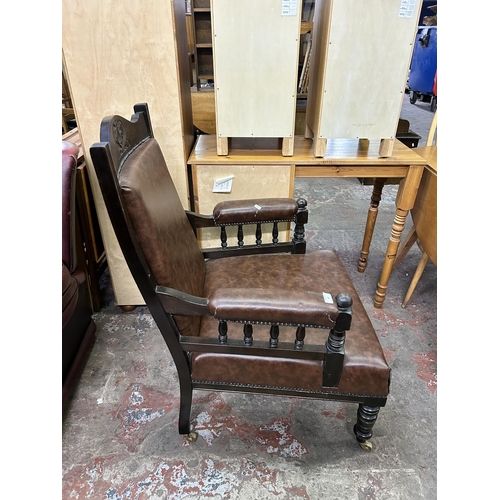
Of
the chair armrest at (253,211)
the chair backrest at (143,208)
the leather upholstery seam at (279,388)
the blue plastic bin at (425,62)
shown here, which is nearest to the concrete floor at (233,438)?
the leather upholstery seam at (279,388)

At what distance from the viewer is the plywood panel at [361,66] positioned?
1280 mm

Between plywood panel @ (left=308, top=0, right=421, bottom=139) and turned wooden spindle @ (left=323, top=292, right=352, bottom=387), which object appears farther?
plywood panel @ (left=308, top=0, right=421, bottom=139)

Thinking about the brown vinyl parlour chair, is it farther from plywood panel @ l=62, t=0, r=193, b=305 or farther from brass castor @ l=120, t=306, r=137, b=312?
brass castor @ l=120, t=306, r=137, b=312

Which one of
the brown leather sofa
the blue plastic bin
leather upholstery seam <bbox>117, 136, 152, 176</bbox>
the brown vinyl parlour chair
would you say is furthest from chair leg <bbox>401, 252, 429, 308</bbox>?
the blue plastic bin

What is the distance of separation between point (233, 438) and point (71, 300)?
32.8 inches

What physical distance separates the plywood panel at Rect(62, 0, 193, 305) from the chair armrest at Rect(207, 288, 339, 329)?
0.86m

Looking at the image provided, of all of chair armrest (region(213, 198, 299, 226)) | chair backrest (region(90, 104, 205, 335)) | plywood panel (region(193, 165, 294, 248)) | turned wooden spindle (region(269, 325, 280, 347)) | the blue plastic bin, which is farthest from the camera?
the blue plastic bin

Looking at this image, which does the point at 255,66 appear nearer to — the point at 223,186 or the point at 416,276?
the point at 223,186

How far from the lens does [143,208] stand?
0.87 metres

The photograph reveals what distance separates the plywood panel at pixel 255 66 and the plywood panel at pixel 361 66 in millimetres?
140

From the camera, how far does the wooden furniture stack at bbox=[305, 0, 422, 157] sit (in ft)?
4.19

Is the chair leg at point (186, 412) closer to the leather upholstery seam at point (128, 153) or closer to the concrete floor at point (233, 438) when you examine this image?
the concrete floor at point (233, 438)

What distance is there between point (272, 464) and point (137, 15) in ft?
5.52

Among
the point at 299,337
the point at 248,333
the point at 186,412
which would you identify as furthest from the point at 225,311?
the point at 186,412
